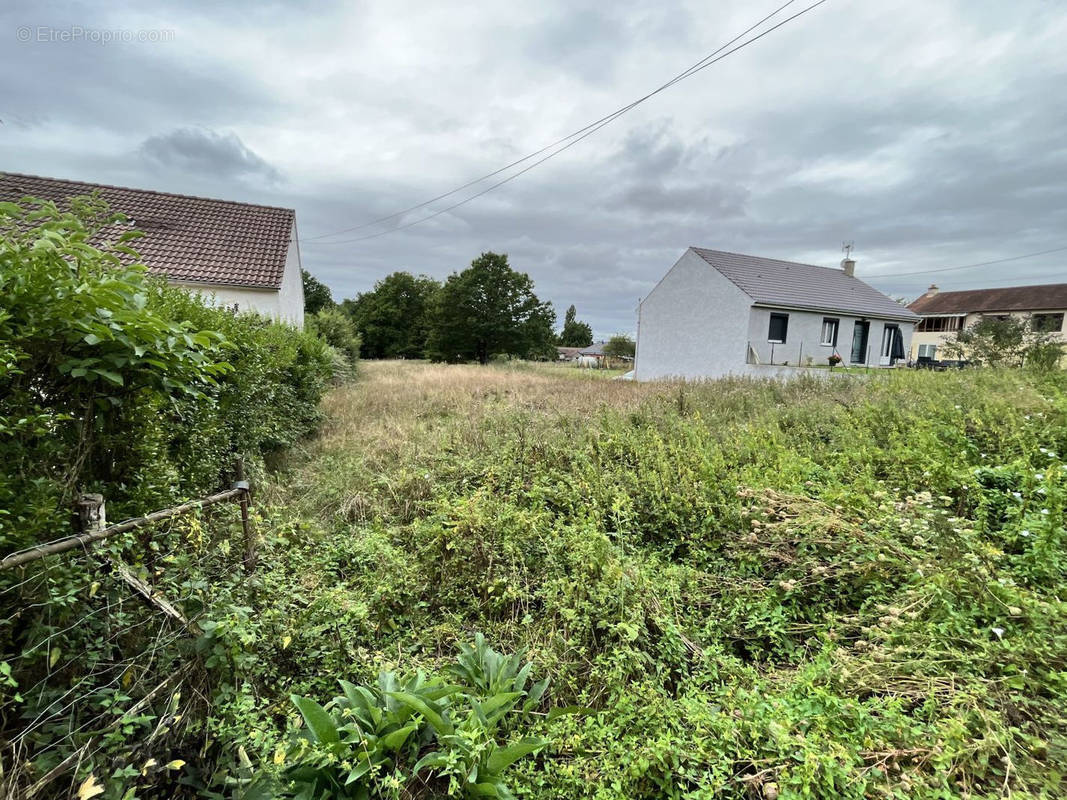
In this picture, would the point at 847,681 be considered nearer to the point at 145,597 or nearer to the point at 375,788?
the point at 375,788

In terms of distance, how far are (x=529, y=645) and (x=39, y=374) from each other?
2655 millimetres

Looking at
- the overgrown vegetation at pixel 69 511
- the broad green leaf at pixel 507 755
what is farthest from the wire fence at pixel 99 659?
the broad green leaf at pixel 507 755

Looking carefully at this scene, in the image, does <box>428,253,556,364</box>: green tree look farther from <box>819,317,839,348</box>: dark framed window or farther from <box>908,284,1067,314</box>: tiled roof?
<box>908,284,1067,314</box>: tiled roof

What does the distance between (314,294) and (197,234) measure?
4120cm

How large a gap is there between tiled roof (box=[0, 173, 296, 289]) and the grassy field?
958 cm

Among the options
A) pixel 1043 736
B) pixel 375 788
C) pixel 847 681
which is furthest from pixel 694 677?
pixel 375 788

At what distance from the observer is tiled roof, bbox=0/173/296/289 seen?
465 inches

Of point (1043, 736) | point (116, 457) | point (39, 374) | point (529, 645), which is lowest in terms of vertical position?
point (529, 645)

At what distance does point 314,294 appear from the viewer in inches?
1997

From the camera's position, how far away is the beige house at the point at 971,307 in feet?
116

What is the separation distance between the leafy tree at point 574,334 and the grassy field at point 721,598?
93205mm

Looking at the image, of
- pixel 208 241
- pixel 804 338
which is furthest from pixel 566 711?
pixel 804 338

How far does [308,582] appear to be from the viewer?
119 inches

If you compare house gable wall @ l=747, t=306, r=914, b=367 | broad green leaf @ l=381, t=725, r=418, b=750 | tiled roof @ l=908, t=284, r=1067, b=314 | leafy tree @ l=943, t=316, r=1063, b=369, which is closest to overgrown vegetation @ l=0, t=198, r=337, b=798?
broad green leaf @ l=381, t=725, r=418, b=750
